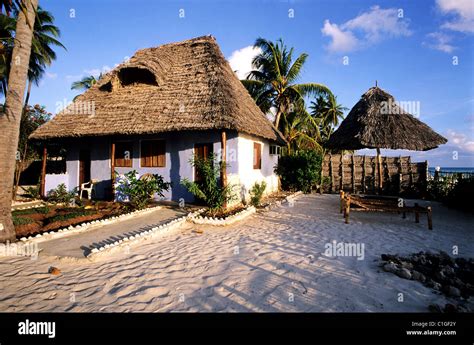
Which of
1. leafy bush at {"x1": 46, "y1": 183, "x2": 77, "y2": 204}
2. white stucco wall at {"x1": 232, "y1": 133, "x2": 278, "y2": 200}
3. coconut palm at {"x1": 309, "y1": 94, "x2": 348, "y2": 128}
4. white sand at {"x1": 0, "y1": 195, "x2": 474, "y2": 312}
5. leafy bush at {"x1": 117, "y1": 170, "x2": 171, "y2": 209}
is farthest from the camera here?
coconut palm at {"x1": 309, "y1": 94, "x2": 348, "y2": 128}

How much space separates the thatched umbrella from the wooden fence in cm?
353

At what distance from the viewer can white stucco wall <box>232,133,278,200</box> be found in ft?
31.1

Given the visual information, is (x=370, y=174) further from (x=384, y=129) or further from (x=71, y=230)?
(x=71, y=230)

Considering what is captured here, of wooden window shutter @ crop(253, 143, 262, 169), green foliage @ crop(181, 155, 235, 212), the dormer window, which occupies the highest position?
the dormer window

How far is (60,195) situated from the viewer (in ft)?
32.9

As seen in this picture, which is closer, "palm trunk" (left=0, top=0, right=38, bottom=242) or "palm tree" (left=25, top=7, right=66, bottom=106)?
"palm trunk" (left=0, top=0, right=38, bottom=242)

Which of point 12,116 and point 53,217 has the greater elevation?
point 12,116

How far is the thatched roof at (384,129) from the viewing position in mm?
8977

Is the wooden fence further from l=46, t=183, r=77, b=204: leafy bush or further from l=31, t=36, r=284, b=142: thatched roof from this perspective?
l=46, t=183, r=77, b=204: leafy bush

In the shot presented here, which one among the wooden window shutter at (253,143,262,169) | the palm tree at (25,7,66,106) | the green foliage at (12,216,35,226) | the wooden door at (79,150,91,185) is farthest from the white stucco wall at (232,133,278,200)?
the palm tree at (25,7,66,106)

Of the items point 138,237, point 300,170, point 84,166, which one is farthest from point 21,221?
point 300,170

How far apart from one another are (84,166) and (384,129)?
13.4 m
